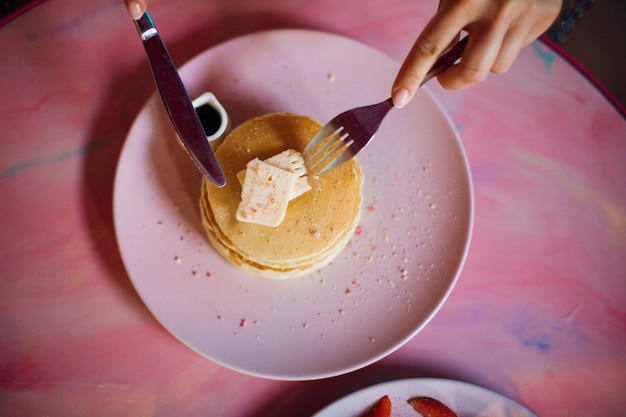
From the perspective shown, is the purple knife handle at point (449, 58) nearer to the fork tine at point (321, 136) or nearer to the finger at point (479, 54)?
the finger at point (479, 54)

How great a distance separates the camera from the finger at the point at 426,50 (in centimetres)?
119

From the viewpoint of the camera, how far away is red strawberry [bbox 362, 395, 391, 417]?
150 centimetres

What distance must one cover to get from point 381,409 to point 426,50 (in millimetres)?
1057

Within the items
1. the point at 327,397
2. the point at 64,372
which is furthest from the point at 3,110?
the point at 327,397

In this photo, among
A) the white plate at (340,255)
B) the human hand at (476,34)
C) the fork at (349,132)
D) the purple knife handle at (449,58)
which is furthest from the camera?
the white plate at (340,255)

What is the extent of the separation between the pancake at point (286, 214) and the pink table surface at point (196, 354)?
0.37 meters

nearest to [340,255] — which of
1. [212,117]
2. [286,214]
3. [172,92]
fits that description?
[286,214]

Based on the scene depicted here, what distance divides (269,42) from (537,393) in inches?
58.4

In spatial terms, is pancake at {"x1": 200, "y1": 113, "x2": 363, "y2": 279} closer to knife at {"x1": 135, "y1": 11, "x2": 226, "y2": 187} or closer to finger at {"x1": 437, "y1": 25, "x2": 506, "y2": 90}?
knife at {"x1": 135, "y1": 11, "x2": 226, "y2": 187}

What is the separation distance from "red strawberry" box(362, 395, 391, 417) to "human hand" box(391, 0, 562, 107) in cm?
90

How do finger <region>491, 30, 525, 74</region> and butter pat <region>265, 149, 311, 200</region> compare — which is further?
butter pat <region>265, 149, 311, 200</region>

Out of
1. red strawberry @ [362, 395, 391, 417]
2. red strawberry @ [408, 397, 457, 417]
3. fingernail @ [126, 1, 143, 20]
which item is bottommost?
red strawberry @ [408, 397, 457, 417]

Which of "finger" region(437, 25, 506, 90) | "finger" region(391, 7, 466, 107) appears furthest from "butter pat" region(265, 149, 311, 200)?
"finger" region(437, 25, 506, 90)

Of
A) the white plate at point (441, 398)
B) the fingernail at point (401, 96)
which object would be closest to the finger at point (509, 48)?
the fingernail at point (401, 96)
